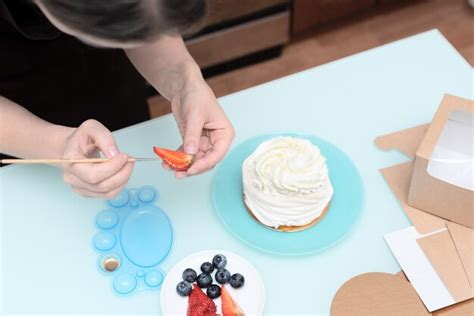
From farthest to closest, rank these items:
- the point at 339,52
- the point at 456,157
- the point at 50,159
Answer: the point at 339,52 < the point at 456,157 < the point at 50,159

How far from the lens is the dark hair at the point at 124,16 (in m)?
0.70

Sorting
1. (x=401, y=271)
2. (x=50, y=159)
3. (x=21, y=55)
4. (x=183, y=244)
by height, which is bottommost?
(x=401, y=271)

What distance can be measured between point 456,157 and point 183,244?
59 centimetres

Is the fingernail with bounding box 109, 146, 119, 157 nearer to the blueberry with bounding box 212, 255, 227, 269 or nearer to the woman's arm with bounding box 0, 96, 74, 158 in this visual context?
the woman's arm with bounding box 0, 96, 74, 158

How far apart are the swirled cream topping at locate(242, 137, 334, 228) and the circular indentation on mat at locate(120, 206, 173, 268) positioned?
0.18m

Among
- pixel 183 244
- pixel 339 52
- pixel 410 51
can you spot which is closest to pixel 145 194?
pixel 183 244

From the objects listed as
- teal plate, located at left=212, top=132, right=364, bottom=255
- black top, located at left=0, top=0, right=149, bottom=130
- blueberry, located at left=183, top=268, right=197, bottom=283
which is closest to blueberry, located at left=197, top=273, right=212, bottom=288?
blueberry, located at left=183, top=268, right=197, bottom=283

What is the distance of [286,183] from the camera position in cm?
106

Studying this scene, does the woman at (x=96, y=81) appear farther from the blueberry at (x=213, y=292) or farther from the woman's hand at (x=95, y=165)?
the blueberry at (x=213, y=292)

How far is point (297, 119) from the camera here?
1312 mm

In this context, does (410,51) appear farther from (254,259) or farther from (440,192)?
(254,259)

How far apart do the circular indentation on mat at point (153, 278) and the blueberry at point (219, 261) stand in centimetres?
10

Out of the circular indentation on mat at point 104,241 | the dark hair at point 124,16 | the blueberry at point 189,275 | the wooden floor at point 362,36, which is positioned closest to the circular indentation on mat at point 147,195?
the circular indentation on mat at point 104,241

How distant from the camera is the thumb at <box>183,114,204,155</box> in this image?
41.6 inches
